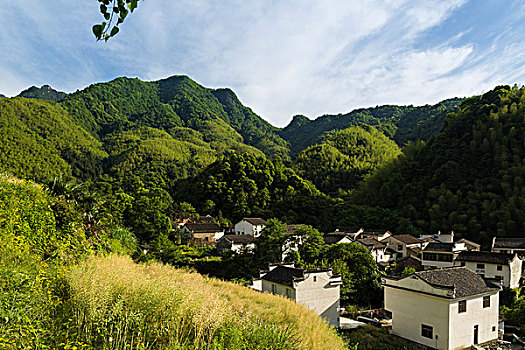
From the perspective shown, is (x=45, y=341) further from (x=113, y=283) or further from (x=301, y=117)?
(x=301, y=117)

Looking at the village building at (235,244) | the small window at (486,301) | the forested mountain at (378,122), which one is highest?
the forested mountain at (378,122)

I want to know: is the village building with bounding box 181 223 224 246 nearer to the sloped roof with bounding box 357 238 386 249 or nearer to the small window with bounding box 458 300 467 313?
the sloped roof with bounding box 357 238 386 249

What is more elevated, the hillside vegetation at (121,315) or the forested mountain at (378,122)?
the forested mountain at (378,122)

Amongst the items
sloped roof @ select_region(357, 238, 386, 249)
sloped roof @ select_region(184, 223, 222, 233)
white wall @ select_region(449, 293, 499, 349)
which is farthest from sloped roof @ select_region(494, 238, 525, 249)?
sloped roof @ select_region(184, 223, 222, 233)

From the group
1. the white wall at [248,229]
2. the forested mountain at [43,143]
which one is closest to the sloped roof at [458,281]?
the white wall at [248,229]

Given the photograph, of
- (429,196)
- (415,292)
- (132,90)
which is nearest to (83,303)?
(415,292)

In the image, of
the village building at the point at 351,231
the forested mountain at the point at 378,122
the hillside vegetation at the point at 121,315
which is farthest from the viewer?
the forested mountain at the point at 378,122

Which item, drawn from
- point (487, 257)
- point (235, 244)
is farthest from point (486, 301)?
point (235, 244)

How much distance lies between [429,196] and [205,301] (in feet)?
157

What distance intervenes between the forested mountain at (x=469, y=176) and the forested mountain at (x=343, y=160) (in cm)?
1033

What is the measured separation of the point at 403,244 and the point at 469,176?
60.5 feet

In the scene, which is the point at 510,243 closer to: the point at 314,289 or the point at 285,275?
the point at 314,289

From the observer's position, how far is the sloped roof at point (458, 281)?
13984 millimetres

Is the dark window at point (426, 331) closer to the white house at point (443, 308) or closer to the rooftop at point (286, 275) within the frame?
the white house at point (443, 308)
